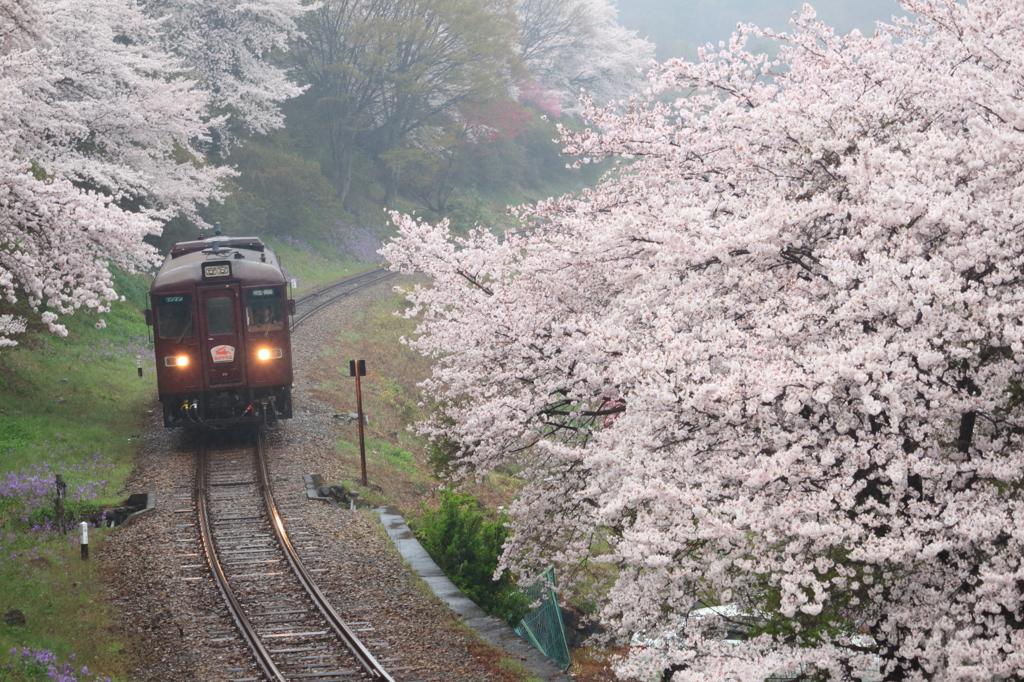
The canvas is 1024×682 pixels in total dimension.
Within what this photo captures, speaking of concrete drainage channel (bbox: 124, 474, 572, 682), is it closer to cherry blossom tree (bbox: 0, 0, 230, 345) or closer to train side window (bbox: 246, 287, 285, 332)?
cherry blossom tree (bbox: 0, 0, 230, 345)

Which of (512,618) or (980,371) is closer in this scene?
(980,371)

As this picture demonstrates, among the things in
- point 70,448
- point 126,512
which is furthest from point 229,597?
point 70,448

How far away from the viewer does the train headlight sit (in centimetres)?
1605

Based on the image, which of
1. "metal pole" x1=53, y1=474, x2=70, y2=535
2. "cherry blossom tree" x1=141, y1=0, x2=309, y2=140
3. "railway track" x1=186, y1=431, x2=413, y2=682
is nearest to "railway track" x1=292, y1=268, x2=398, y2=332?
"cherry blossom tree" x1=141, y1=0, x2=309, y2=140

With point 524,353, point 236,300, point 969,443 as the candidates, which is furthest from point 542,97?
point 969,443

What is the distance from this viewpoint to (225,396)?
16.0 meters

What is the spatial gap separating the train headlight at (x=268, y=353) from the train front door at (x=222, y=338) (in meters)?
0.28

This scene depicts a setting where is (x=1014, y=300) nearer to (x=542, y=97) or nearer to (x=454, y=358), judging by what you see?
(x=454, y=358)

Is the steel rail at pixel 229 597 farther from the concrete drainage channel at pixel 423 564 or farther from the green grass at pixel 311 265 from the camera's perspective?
the green grass at pixel 311 265

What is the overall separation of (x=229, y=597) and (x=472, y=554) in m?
3.32

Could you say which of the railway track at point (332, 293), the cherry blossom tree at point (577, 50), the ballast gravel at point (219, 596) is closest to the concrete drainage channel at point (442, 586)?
the ballast gravel at point (219, 596)

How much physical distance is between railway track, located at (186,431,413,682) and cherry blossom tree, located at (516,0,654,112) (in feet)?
146

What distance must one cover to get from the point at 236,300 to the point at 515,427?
7.94 metres

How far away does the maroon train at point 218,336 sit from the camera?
51.0 feet
